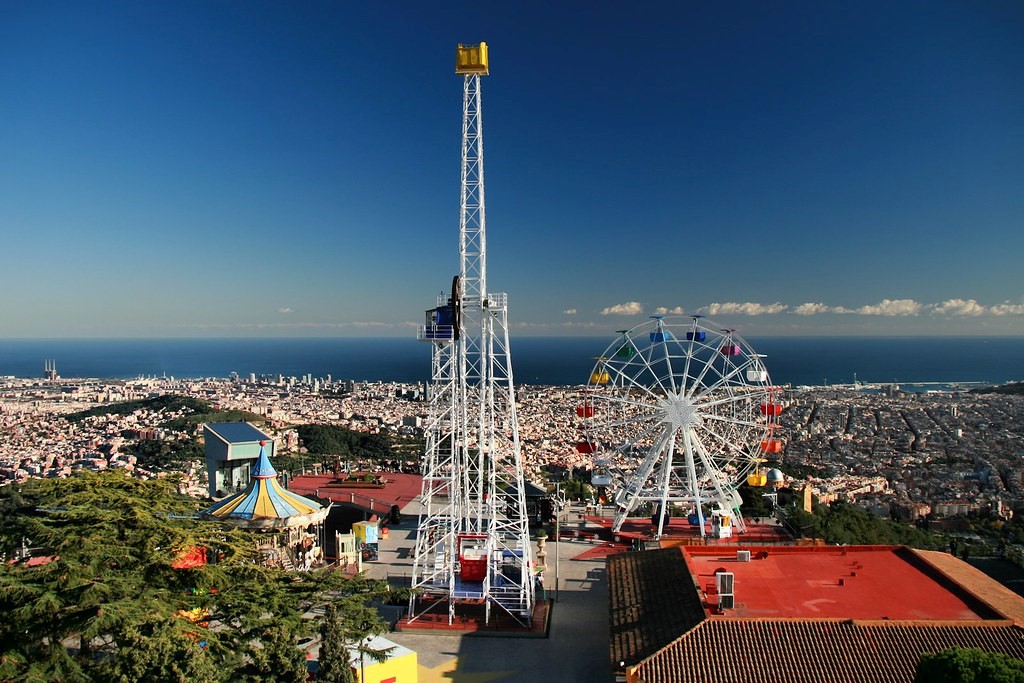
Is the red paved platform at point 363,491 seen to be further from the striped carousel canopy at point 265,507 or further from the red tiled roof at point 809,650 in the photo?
the red tiled roof at point 809,650

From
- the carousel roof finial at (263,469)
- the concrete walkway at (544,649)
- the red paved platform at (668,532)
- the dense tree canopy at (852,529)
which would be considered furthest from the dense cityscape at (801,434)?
the dense tree canopy at (852,529)

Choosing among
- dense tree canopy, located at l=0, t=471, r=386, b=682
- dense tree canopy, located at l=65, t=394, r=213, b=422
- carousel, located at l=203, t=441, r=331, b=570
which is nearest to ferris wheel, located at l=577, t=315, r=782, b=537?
carousel, located at l=203, t=441, r=331, b=570

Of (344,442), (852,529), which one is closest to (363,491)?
(852,529)

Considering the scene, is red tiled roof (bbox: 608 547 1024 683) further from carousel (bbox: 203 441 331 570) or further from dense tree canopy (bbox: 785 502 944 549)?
carousel (bbox: 203 441 331 570)

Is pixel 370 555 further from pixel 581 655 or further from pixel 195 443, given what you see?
pixel 195 443

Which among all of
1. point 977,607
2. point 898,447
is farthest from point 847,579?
point 898,447

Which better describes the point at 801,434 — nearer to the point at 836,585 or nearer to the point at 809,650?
the point at 836,585
